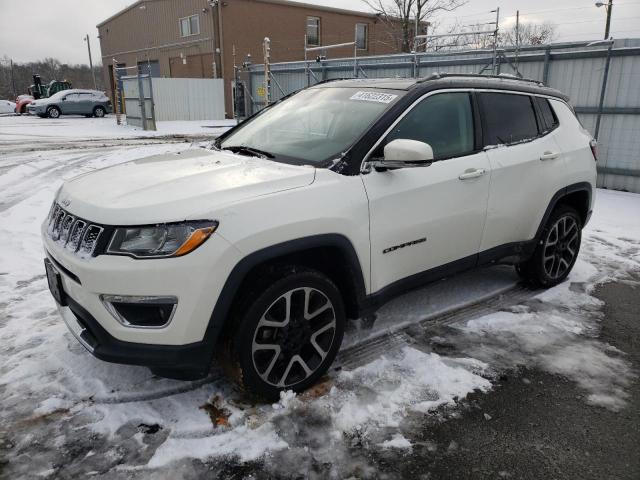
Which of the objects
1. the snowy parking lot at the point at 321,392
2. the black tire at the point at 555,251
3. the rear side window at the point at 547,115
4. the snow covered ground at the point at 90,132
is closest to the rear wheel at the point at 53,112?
the snow covered ground at the point at 90,132

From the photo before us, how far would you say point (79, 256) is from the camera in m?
2.48

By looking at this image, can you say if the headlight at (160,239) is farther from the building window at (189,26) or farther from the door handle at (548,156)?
the building window at (189,26)

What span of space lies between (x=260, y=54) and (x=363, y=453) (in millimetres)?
30082

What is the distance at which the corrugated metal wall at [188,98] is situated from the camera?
25.2 meters

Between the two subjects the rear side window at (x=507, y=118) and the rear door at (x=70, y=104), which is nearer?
the rear side window at (x=507, y=118)

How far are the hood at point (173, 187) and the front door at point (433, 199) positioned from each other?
0.52 metres

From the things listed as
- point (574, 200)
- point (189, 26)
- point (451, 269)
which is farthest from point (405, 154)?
point (189, 26)

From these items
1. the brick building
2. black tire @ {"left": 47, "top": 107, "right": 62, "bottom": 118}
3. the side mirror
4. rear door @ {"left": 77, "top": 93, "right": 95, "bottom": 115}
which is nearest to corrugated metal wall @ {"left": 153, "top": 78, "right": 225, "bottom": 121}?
the brick building

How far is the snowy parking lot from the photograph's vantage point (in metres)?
2.43

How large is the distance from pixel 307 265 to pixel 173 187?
0.85 metres

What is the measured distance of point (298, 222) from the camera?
2619mm

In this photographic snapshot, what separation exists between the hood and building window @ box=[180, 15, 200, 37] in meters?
29.8

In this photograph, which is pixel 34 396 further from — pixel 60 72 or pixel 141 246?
pixel 60 72

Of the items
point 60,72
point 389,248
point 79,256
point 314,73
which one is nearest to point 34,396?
point 79,256
